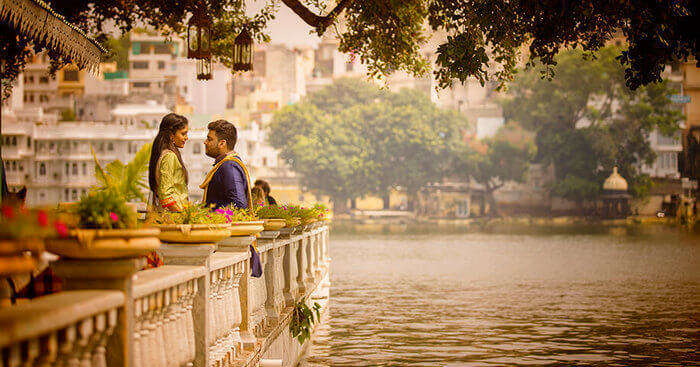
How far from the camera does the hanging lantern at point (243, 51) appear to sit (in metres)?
14.1

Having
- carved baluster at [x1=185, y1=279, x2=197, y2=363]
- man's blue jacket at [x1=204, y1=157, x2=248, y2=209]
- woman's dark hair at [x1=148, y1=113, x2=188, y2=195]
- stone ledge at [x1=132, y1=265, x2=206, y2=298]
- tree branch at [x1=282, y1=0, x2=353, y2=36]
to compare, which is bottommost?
carved baluster at [x1=185, y1=279, x2=197, y2=363]

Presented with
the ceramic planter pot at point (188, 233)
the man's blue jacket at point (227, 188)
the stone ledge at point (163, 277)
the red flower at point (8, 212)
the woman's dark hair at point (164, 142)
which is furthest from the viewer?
the man's blue jacket at point (227, 188)

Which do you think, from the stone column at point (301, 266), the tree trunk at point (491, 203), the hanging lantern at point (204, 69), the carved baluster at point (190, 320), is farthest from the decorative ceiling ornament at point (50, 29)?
the tree trunk at point (491, 203)

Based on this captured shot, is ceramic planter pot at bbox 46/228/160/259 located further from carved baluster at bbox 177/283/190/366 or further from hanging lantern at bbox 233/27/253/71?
hanging lantern at bbox 233/27/253/71

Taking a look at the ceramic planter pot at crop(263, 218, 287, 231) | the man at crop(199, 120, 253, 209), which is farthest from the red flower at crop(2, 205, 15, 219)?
the ceramic planter pot at crop(263, 218, 287, 231)

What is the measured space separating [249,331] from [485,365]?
5242 millimetres

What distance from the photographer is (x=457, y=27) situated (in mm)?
13789

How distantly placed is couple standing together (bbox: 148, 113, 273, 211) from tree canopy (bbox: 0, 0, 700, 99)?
13.9 ft

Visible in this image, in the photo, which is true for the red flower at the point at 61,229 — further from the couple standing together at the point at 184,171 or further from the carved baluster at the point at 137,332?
the couple standing together at the point at 184,171

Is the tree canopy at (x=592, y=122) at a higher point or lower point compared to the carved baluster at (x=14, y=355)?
higher

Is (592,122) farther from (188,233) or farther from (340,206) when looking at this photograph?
(188,233)

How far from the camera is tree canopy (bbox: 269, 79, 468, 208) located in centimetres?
9432

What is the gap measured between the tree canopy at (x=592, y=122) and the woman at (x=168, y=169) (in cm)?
7581

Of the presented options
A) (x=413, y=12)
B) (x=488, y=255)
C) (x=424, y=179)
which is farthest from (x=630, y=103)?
(x=413, y=12)
